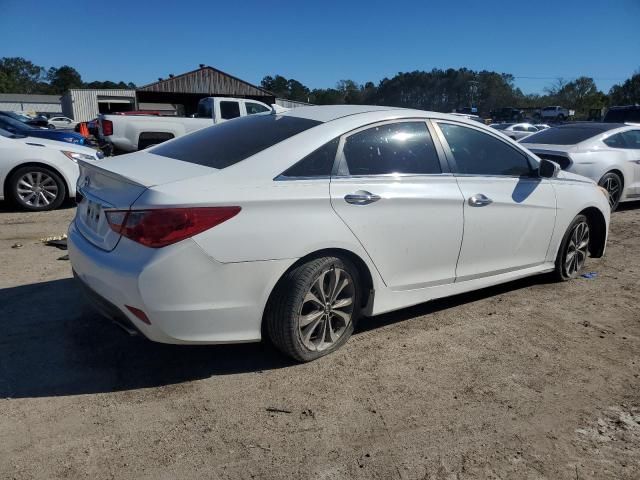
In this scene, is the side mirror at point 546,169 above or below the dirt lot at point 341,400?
above

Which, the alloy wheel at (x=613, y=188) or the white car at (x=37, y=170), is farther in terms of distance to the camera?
the alloy wheel at (x=613, y=188)

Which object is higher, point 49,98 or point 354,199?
point 49,98

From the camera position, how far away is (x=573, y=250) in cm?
515

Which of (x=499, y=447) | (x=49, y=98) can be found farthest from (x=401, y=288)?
(x=49, y=98)

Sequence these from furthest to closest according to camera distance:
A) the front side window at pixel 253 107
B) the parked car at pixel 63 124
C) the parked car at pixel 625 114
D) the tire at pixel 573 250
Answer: the parked car at pixel 63 124, the front side window at pixel 253 107, the parked car at pixel 625 114, the tire at pixel 573 250

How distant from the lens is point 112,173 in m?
3.11

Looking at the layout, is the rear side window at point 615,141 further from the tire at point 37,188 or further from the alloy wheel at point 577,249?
the tire at point 37,188

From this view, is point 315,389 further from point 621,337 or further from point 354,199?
point 621,337

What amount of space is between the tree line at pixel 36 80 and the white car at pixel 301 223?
12939cm

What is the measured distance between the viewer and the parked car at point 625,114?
50.7 ft

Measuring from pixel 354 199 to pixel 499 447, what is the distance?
1622 mm

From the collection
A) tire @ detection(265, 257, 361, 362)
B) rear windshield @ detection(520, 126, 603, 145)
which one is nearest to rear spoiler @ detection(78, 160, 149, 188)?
tire @ detection(265, 257, 361, 362)

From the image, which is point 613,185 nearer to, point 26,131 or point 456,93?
point 26,131

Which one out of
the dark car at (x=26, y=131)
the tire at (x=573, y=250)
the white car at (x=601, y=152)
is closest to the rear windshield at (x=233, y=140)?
the tire at (x=573, y=250)
